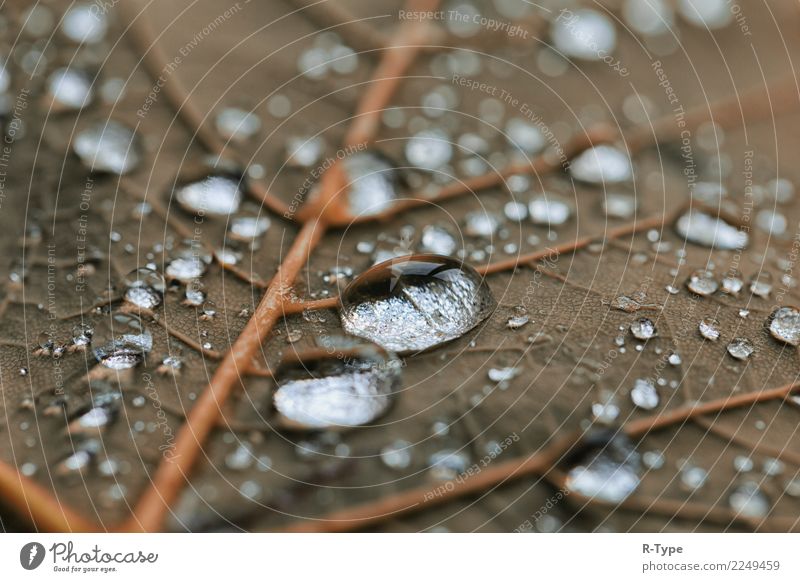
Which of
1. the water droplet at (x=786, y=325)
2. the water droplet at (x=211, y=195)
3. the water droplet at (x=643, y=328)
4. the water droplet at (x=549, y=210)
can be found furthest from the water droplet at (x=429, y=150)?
the water droplet at (x=786, y=325)

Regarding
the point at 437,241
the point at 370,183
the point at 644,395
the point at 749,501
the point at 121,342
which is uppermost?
the point at 370,183

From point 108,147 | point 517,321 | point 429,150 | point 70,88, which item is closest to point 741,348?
point 517,321

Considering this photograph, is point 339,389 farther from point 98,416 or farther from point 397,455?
point 98,416

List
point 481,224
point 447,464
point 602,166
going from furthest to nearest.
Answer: point 602,166 → point 481,224 → point 447,464

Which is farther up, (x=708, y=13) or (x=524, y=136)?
(x=708, y=13)

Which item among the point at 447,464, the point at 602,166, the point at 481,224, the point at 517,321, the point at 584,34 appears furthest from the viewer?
the point at 584,34
